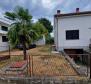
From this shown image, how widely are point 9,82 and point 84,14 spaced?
14.2m

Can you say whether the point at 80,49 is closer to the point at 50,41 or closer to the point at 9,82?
the point at 9,82

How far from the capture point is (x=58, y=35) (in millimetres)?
19766

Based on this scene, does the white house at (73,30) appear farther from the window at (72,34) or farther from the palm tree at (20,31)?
the palm tree at (20,31)

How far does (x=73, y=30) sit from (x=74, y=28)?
10.7 inches

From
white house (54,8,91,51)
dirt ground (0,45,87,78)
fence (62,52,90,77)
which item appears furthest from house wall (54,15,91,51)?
dirt ground (0,45,87,78)

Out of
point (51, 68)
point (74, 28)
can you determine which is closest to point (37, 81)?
point (51, 68)

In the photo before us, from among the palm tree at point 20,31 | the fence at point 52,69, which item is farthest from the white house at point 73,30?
the fence at point 52,69

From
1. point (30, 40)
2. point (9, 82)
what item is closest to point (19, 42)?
point (30, 40)

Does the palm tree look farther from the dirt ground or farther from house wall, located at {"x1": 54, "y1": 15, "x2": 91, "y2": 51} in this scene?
house wall, located at {"x1": 54, "y1": 15, "x2": 91, "y2": 51}

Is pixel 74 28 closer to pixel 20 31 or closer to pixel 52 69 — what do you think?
pixel 20 31

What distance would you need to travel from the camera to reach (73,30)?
63.8 feet

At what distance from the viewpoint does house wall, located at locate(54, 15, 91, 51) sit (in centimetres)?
1904

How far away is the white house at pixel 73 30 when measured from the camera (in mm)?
18969

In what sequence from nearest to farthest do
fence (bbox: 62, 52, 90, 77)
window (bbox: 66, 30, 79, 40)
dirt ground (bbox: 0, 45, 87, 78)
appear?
fence (bbox: 62, 52, 90, 77) < dirt ground (bbox: 0, 45, 87, 78) < window (bbox: 66, 30, 79, 40)
